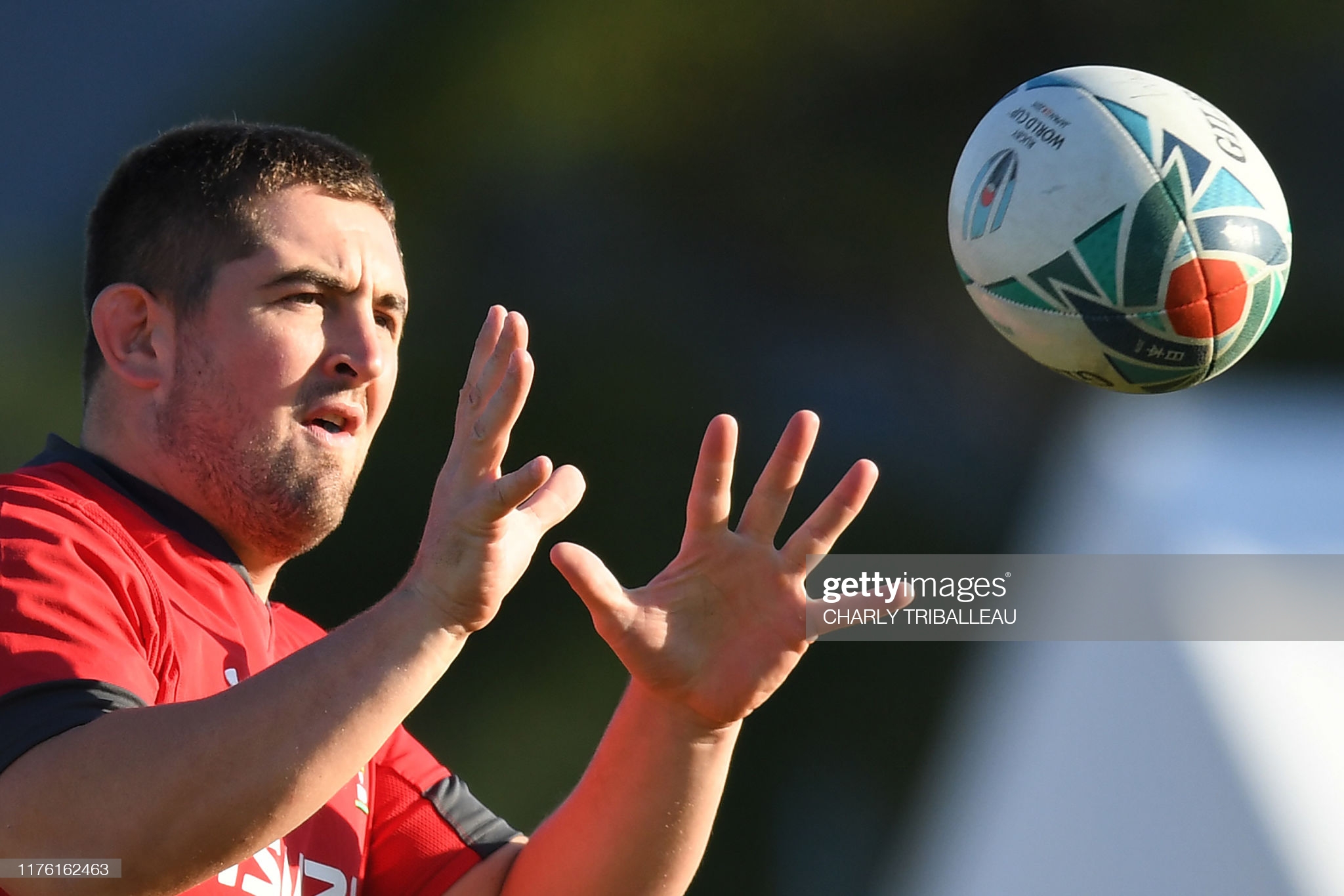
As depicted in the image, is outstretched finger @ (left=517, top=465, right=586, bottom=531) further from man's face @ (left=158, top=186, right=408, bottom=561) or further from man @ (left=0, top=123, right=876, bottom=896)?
man's face @ (left=158, top=186, right=408, bottom=561)

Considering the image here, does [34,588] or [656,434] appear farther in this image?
[656,434]

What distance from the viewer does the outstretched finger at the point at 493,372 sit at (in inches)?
89.6

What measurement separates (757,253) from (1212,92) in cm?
279

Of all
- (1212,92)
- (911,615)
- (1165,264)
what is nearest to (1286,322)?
(1212,92)

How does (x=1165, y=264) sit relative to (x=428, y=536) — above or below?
above

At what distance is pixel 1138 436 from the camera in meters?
7.10

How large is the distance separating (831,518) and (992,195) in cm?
97

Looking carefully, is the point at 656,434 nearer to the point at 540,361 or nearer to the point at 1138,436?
the point at 540,361

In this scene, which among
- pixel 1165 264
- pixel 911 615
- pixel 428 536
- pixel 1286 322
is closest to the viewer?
pixel 428 536

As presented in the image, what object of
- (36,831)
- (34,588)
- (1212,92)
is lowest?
(36,831)

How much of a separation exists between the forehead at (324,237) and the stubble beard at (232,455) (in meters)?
0.24

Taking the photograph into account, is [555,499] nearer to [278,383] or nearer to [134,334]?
[278,383]

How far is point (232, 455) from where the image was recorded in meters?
2.77

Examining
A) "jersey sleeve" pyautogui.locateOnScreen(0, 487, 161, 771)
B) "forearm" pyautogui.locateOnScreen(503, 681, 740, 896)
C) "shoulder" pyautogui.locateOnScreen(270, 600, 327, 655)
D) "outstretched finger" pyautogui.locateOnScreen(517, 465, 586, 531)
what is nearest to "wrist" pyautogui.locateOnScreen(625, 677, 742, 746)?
"forearm" pyautogui.locateOnScreen(503, 681, 740, 896)
